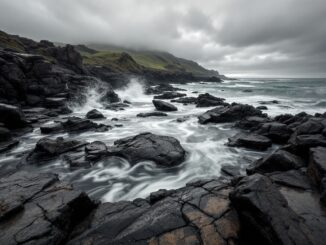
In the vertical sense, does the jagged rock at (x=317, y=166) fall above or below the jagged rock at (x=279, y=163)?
above

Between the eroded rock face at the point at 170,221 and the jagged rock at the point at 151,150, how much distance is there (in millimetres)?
3989

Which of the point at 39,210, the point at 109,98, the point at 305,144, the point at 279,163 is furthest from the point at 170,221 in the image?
→ the point at 109,98

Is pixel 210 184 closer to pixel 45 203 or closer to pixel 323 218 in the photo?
pixel 323 218

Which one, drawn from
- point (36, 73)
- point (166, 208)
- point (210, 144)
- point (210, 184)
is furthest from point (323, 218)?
point (36, 73)

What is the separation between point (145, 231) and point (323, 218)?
3.62m

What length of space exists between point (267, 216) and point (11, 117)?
16.8m

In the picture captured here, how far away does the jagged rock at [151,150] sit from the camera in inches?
379

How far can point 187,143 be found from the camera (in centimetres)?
1366

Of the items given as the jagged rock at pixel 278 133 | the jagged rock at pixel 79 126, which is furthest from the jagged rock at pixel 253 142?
the jagged rock at pixel 79 126

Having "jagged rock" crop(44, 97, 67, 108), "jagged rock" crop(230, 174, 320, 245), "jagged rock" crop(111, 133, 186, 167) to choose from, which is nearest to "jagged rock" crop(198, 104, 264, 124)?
"jagged rock" crop(111, 133, 186, 167)

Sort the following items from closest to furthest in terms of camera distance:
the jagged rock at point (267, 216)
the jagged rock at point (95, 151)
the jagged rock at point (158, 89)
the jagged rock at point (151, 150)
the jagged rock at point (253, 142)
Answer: the jagged rock at point (267, 216) → the jagged rock at point (151, 150) → the jagged rock at point (95, 151) → the jagged rock at point (253, 142) → the jagged rock at point (158, 89)

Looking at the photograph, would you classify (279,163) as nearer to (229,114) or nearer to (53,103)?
(229,114)

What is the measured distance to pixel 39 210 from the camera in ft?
15.7

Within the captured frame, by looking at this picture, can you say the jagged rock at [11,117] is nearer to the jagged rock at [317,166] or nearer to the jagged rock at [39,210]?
the jagged rock at [39,210]
